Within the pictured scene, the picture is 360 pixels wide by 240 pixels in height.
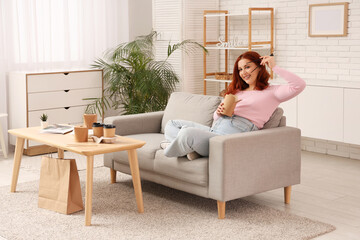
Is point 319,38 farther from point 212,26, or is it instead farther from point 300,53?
point 212,26

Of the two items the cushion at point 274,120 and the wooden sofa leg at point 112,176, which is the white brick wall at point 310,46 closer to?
the cushion at point 274,120

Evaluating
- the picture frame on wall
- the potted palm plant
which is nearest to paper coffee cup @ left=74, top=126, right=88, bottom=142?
the potted palm plant

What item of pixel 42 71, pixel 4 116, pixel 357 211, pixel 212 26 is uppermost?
pixel 212 26

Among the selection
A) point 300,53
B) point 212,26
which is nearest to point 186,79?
point 212,26

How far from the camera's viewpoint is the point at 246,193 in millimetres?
3805

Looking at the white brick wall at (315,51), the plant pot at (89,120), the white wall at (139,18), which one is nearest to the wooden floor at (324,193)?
the white brick wall at (315,51)

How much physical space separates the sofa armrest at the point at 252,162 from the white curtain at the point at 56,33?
334cm

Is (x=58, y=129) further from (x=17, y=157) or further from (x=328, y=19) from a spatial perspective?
(x=328, y=19)

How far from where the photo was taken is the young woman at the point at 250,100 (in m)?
3.88

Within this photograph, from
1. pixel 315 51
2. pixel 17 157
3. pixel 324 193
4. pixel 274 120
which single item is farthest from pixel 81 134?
pixel 315 51

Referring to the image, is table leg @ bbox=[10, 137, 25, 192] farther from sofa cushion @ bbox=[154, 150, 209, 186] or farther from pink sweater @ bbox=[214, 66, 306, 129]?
pink sweater @ bbox=[214, 66, 306, 129]

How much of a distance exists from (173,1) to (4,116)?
237 centimetres

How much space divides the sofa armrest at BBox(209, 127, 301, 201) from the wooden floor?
0.24m

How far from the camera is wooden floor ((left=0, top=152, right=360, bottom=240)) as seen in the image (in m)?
3.74
